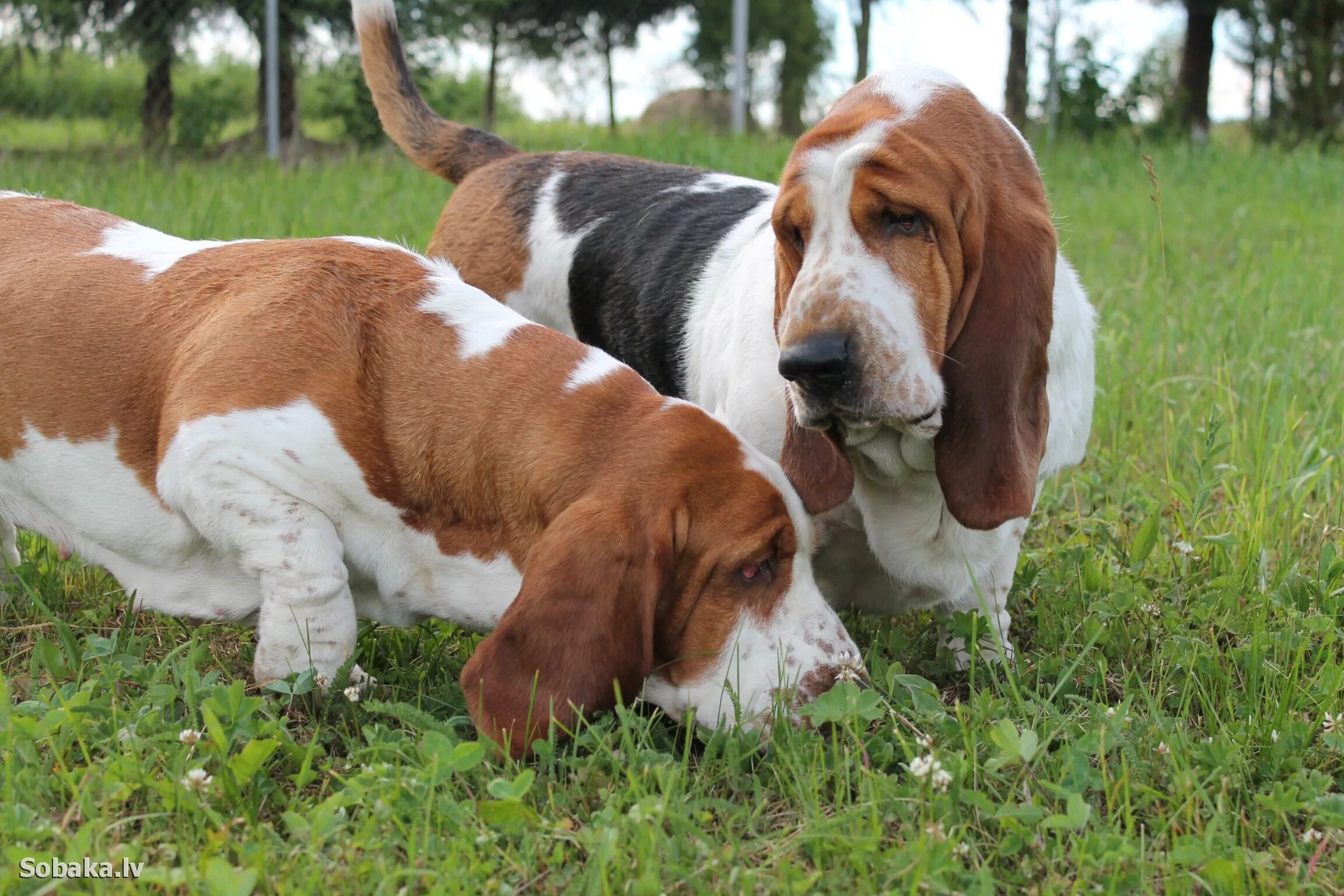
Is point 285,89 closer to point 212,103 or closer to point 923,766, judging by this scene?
point 212,103

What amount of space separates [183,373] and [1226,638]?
257 cm

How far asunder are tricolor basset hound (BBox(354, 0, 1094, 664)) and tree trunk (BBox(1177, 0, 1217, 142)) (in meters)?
16.3

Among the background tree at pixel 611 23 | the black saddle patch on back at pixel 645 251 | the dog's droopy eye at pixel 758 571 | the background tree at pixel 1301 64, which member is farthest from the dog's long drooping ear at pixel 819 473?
the background tree at pixel 1301 64

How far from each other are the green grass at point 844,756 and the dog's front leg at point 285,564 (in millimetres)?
115

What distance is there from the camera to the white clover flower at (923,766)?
2426 millimetres

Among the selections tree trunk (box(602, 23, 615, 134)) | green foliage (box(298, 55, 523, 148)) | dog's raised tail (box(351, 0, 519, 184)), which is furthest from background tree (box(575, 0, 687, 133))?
dog's raised tail (box(351, 0, 519, 184))

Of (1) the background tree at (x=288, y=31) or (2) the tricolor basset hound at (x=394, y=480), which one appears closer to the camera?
(2) the tricolor basset hound at (x=394, y=480)

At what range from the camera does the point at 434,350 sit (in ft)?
9.93

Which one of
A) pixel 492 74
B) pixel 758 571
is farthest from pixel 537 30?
pixel 758 571

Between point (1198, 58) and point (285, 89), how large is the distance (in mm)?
13181

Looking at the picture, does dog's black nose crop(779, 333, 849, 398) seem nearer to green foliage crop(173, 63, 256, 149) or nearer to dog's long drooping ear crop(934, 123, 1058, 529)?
dog's long drooping ear crop(934, 123, 1058, 529)

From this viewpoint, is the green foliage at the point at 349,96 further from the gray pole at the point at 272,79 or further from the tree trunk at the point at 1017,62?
the tree trunk at the point at 1017,62

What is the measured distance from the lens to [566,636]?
8.07 ft

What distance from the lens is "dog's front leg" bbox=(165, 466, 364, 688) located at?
2848 mm
